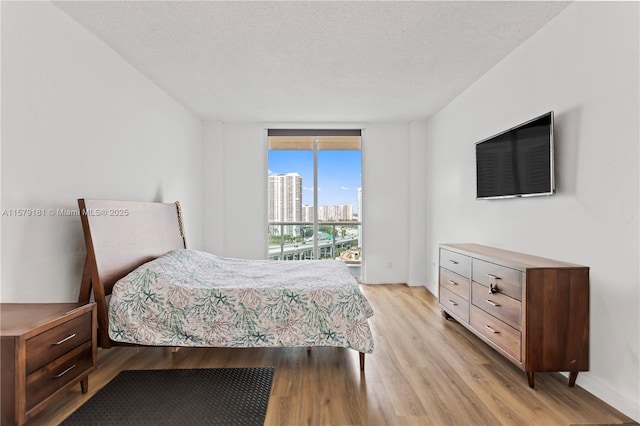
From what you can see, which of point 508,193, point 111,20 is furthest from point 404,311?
point 111,20

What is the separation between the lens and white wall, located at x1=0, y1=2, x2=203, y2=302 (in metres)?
1.94

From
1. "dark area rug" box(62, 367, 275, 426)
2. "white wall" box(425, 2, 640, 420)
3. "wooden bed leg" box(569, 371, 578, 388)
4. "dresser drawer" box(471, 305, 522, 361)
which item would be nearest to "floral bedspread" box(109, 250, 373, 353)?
"dark area rug" box(62, 367, 275, 426)

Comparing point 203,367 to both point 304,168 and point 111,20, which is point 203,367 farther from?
point 304,168

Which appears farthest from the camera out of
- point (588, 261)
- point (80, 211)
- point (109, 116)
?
point (109, 116)

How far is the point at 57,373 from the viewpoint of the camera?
5.66ft

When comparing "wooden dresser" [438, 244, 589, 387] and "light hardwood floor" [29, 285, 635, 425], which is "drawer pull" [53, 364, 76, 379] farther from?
"wooden dresser" [438, 244, 589, 387]

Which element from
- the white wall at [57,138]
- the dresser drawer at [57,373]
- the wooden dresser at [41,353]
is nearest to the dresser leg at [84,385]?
the wooden dresser at [41,353]

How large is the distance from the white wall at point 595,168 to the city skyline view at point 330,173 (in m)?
2.66

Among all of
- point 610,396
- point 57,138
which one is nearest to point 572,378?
point 610,396

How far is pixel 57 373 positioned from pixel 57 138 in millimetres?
1506

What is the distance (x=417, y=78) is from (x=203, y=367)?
130 inches

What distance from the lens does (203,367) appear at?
247 cm

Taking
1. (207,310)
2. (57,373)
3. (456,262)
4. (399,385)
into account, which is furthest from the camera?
(456,262)

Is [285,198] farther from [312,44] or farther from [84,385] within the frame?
[84,385]
